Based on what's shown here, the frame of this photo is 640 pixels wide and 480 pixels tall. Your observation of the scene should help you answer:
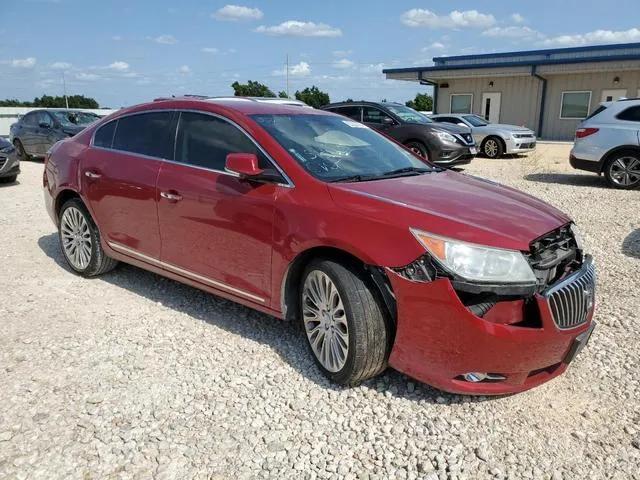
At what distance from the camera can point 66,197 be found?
5.14 m

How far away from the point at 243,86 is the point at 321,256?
5959 cm

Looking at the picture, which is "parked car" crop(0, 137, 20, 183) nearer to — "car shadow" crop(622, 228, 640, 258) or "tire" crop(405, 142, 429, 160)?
"tire" crop(405, 142, 429, 160)

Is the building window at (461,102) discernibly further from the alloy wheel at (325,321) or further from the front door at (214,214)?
the alloy wheel at (325,321)

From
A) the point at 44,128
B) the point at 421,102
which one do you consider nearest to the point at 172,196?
the point at 44,128

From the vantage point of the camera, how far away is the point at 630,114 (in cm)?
994

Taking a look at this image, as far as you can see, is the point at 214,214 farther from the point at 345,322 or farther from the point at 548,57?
the point at 548,57

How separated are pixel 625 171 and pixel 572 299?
28.5ft

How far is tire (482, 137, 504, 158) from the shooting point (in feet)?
52.4

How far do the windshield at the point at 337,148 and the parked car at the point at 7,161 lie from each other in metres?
9.28

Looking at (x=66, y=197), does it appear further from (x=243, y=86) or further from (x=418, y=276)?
(x=243, y=86)

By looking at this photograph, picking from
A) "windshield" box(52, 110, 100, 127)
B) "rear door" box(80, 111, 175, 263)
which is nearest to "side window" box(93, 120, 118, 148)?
"rear door" box(80, 111, 175, 263)

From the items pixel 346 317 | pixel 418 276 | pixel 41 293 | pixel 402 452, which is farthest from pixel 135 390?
pixel 41 293

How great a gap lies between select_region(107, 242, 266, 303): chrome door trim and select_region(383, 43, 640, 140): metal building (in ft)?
89.1

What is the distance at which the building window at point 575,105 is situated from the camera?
27.2 m
